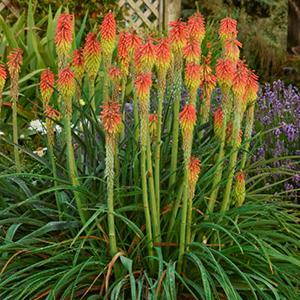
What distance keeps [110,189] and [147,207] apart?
0.17m

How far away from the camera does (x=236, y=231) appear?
113 inches

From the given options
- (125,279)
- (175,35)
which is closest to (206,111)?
(175,35)

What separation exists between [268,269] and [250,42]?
8.76 meters

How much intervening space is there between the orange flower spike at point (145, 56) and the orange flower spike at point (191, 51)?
0.18 meters

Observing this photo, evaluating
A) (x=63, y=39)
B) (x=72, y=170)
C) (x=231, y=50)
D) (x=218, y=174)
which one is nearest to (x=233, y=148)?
(x=218, y=174)

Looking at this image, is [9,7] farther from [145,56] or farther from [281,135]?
[145,56]

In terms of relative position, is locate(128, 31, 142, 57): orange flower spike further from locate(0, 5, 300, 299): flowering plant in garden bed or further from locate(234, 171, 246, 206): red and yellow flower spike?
locate(234, 171, 246, 206): red and yellow flower spike

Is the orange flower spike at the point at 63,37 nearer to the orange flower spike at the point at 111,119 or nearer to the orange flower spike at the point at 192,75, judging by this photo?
the orange flower spike at the point at 111,119

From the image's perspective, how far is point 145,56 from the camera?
8.32 ft

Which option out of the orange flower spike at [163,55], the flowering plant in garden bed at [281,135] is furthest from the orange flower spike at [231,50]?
the flowering plant in garden bed at [281,135]

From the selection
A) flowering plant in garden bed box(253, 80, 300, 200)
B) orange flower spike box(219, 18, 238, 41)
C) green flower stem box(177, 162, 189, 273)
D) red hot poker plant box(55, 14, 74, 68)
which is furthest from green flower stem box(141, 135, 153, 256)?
flowering plant in garden bed box(253, 80, 300, 200)

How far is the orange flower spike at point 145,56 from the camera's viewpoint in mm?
2514

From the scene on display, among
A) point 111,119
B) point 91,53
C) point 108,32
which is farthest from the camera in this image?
point 91,53

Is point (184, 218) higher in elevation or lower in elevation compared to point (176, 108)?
lower
